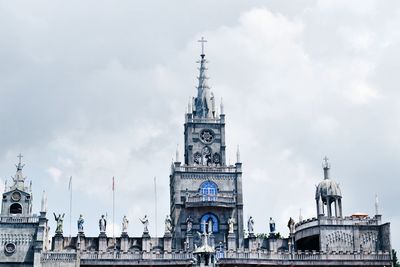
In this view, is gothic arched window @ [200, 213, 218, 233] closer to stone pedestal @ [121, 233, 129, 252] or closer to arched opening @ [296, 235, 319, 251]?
stone pedestal @ [121, 233, 129, 252]

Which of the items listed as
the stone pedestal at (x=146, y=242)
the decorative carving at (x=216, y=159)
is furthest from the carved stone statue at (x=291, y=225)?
the stone pedestal at (x=146, y=242)

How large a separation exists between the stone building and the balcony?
0.13 meters

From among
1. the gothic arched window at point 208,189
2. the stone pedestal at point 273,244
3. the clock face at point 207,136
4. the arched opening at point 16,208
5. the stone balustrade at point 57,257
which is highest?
the clock face at point 207,136

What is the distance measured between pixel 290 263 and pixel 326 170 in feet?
47.9

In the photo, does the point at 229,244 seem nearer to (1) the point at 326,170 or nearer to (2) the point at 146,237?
(2) the point at 146,237

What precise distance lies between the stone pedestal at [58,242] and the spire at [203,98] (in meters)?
27.4

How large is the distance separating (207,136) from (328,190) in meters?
19.4

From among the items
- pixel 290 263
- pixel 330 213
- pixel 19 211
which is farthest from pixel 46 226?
pixel 330 213

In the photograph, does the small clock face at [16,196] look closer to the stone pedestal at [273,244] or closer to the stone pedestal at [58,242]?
the stone pedestal at [58,242]

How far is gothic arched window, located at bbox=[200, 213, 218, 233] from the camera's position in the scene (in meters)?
95.6

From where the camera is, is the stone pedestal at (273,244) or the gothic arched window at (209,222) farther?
the gothic arched window at (209,222)

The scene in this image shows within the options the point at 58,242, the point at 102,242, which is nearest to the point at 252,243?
the point at 102,242

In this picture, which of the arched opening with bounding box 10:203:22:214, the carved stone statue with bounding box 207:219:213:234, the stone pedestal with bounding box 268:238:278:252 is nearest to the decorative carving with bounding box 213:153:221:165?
the carved stone statue with bounding box 207:219:213:234

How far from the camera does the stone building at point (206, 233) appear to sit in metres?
87.6
